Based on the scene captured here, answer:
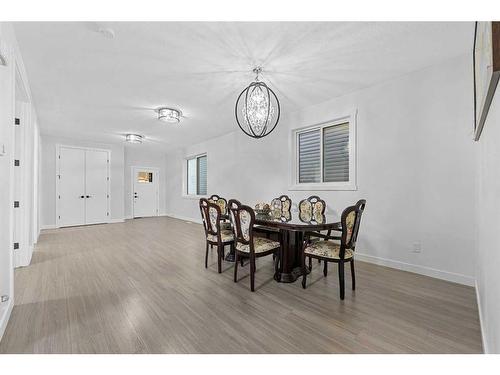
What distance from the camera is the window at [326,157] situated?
3.83 m

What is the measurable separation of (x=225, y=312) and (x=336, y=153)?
3145 millimetres

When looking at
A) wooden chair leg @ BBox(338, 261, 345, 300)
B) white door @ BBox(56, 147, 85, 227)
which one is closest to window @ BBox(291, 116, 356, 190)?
wooden chair leg @ BBox(338, 261, 345, 300)

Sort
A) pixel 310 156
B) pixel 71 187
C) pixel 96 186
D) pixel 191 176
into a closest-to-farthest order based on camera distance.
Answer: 1. pixel 310 156
2. pixel 71 187
3. pixel 96 186
4. pixel 191 176

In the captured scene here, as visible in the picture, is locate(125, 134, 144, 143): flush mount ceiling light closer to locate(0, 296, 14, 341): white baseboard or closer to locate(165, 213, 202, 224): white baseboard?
locate(165, 213, 202, 224): white baseboard

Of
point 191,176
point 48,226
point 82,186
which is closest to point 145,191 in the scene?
point 191,176

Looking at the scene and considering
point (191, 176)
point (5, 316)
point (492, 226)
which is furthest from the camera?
point (191, 176)

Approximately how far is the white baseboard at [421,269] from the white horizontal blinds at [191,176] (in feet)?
20.1

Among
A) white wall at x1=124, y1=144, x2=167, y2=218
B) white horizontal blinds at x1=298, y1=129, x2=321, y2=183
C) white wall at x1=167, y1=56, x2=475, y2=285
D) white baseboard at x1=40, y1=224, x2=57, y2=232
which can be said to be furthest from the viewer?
white wall at x1=124, y1=144, x2=167, y2=218

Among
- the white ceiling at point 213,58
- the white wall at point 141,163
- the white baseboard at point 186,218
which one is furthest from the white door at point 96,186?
the white ceiling at point 213,58

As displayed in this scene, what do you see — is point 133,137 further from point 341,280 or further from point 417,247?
point 417,247

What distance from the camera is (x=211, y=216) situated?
308cm

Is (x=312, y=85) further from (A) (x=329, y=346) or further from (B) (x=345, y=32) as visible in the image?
(A) (x=329, y=346)

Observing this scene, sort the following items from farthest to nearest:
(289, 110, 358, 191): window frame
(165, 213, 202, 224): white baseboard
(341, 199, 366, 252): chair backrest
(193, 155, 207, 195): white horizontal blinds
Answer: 1. (193, 155, 207, 195): white horizontal blinds
2. (165, 213, 202, 224): white baseboard
3. (289, 110, 358, 191): window frame
4. (341, 199, 366, 252): chair backrest

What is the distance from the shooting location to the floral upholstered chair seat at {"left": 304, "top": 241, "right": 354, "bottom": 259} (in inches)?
93.7
